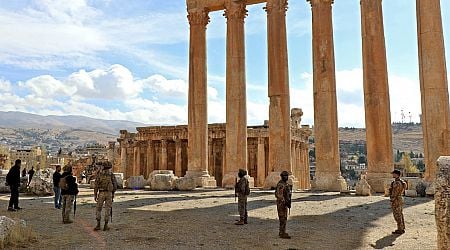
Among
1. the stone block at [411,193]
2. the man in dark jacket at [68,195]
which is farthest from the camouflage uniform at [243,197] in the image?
the stone block at [411,193]

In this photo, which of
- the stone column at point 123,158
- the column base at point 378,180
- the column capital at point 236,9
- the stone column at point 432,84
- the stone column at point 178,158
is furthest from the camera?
the stone column at point 123,158

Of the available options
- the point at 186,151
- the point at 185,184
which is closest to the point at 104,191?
the point at 185,184

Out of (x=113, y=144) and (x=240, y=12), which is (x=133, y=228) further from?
(x=113, y=144)

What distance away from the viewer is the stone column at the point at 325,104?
77.2 ft

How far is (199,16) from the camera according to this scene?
2956 cm

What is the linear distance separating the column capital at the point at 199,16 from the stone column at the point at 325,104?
8.32m

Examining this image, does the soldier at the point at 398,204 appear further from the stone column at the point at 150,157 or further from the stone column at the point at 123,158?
the stone column at the point at 123,158

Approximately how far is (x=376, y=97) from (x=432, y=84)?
3046mm

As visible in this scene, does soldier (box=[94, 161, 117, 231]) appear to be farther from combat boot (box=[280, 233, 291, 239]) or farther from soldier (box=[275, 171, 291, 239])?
combat boot (box=[280, 233, 291, 239])

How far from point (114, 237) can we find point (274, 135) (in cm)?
1655

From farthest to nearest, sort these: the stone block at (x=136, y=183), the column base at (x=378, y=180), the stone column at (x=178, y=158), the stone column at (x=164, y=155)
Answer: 1. the stone column at (x=164, y=155)
2. the stone column at (x=178, y=158)
3. the stone block at (x=136, y=183)
4. the column base at (x=378, y=180)

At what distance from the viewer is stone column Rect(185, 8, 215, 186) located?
93.4 ft

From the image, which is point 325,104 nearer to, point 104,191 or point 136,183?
point 136,183

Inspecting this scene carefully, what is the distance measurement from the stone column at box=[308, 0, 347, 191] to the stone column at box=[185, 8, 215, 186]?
8.05 metres
